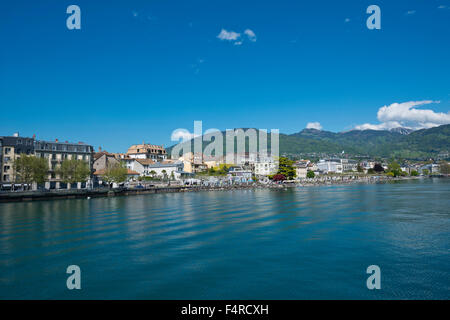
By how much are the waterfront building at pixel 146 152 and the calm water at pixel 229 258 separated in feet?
419

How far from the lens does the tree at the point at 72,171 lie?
229ft

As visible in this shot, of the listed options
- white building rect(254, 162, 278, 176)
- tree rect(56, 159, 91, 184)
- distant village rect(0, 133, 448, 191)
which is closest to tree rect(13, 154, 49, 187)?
distant village rect(0, 133, 448, 191)

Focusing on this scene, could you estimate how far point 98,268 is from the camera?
15539mm

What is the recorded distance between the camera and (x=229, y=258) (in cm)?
1683

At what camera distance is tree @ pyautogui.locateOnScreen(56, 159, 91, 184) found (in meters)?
69.7

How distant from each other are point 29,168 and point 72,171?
33.1 ft

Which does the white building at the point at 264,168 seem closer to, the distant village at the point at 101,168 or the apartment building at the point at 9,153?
the distant village at the point at 101,168

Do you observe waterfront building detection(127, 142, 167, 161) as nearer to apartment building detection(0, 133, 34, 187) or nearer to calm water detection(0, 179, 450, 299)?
apartment building detection(0, 133, 34, 187)

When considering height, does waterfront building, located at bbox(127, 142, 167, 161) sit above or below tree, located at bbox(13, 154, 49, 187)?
above

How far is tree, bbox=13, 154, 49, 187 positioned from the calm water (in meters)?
38.4

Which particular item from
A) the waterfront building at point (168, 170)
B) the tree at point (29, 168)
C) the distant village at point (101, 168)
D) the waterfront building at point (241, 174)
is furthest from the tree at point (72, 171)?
the waterfront building at point (241, 174)

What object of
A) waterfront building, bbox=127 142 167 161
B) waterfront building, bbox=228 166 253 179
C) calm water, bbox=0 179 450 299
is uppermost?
waterfront building, bbox=127 142 167 161
